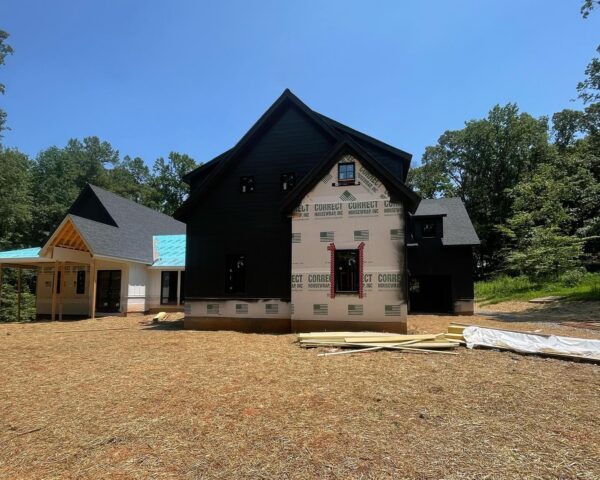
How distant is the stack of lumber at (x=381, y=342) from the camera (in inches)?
386

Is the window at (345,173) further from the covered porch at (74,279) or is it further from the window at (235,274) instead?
the covered porch at (74,279)

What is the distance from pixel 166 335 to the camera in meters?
13.5

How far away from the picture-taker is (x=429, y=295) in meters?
25.1

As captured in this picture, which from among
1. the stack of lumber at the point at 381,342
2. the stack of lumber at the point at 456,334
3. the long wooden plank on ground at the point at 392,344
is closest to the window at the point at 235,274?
the stack of lumber at the point at 381,342

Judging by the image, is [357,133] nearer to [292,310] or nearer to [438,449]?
[292,310]

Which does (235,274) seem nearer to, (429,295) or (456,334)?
(456,334)

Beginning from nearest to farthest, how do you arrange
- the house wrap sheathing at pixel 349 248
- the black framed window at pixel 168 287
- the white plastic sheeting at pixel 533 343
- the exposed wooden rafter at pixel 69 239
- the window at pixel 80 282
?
the white plastic sheeting at pixel 533 343, the house wrap sheathing at pixel 349 248, the exposed wooden rafter at pixel 69 239, the window at pixel 80 282, the black framed window at pixel 168 287

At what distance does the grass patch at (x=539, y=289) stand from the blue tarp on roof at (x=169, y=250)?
20.9m

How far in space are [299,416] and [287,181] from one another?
35.0 ft

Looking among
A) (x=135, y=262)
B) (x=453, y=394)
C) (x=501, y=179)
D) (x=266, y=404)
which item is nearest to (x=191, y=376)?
(x=266, y=404)

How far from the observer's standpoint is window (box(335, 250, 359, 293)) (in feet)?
43.5

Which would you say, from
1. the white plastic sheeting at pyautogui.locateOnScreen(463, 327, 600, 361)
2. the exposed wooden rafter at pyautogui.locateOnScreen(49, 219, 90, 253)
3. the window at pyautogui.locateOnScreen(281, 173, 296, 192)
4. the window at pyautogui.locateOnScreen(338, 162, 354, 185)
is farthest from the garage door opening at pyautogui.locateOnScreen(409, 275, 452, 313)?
the exposed wooden rafter at pyautogui.locateOnScreen(49, 219, 90, 253)

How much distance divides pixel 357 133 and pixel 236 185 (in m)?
5.18

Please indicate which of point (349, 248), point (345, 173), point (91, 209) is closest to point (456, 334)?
point (349, 248)
